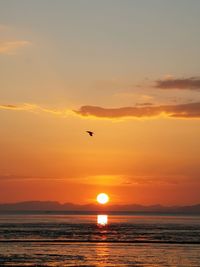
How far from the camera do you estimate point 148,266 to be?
44.0 m

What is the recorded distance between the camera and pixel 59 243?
62.5 m

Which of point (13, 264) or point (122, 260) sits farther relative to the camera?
point (122, 260)

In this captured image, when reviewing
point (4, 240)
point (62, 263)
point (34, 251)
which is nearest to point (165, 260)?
point (62, 263)

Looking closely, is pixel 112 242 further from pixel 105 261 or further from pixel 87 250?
pixel 105 261

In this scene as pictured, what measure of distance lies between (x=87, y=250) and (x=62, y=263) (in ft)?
36.5

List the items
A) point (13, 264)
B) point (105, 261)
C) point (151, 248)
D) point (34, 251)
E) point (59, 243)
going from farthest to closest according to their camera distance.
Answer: point (59, 243) → point (151, 248) → point (34, 251) → point (105, 261) → point (13, 264)

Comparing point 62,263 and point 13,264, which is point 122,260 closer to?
point 62,263

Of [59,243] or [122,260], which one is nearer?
[122,260]

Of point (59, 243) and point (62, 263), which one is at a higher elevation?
point (59, 243)

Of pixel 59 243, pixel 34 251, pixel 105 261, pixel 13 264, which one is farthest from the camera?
pixel 59 243

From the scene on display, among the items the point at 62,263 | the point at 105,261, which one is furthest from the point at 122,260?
the point at 62,263

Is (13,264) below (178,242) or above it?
below

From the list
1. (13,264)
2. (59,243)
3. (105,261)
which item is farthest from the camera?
(59,243)

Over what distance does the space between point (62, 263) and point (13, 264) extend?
154 inches
